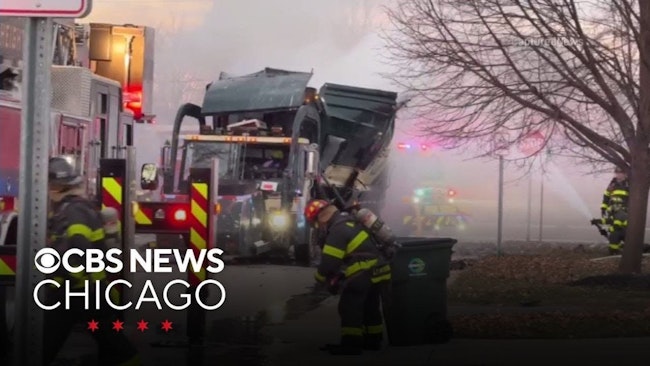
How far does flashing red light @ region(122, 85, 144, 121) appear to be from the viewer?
11375 mm

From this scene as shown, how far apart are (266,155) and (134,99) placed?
24.7 ft

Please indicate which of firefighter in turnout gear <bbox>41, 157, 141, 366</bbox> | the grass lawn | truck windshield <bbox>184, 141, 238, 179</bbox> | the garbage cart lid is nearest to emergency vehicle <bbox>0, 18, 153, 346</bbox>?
firefighter in turnout gear <bbox>41, 157, 141, 366</bbox>

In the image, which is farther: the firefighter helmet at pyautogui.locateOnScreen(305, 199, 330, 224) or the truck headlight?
the truck headlight

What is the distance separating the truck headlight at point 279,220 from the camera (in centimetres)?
1784

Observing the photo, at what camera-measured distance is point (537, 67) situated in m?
14.5

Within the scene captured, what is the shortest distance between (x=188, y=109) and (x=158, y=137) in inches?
330

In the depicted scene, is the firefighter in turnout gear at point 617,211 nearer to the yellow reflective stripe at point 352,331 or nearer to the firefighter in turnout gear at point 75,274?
the yellow reflective stripe at point 352,331

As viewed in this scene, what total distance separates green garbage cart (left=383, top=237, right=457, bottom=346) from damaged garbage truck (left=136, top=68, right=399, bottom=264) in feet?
23.4

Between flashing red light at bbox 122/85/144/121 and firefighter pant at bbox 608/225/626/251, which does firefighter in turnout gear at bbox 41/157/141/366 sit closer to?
flashing red light at bbox 122/85/144/121

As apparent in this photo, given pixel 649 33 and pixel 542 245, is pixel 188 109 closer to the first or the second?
pixel 542 245

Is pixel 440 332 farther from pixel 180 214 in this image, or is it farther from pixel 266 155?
pixel 266 155

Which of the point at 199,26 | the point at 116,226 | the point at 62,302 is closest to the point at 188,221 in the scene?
the point at 116,226

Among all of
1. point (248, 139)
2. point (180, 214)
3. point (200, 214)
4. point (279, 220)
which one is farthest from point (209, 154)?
point (200, 214)

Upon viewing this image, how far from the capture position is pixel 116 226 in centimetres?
721
